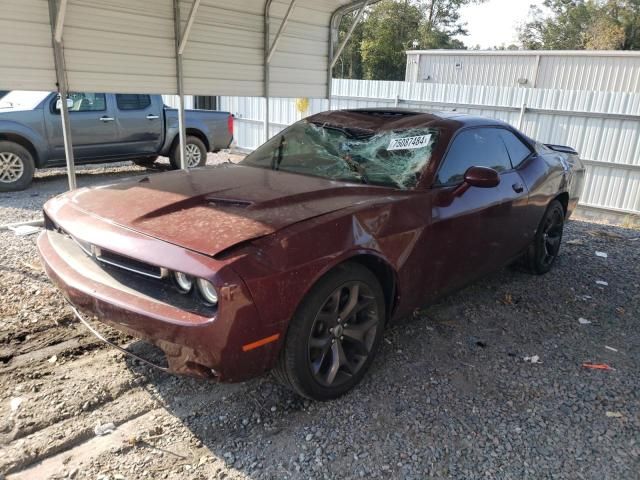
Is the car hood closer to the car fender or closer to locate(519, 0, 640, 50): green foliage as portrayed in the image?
the car fender

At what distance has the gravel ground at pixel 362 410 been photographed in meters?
2.53

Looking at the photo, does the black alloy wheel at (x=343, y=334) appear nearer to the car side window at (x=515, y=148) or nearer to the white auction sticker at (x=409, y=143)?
the white auction sticker at (x=409, y=143)

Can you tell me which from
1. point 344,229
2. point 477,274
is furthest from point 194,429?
point 477,274

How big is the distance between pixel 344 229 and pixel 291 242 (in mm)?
404

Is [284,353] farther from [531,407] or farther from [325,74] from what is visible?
[325,74]

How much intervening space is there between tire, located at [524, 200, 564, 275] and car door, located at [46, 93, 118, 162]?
24.9ft

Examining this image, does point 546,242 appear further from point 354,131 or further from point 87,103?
point 87,103

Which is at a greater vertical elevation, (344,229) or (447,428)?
(344,229)

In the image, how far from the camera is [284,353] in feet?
8.77

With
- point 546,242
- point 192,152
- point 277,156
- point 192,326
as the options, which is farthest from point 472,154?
point 192,152

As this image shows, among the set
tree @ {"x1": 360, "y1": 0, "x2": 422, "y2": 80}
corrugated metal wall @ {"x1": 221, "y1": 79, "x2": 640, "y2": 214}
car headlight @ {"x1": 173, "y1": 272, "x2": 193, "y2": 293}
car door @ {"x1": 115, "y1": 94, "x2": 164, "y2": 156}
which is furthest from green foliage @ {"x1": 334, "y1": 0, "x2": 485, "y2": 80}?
car headlight @ {"x1": 173, "y1": 272, "x2": 193, "y2": 293}

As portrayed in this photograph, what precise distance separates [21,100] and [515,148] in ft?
26.2

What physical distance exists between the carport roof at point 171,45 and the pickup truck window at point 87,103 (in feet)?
11.4

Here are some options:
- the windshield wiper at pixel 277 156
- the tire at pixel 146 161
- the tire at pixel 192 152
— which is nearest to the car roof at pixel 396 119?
the windshield wiper at pixel 277 156
